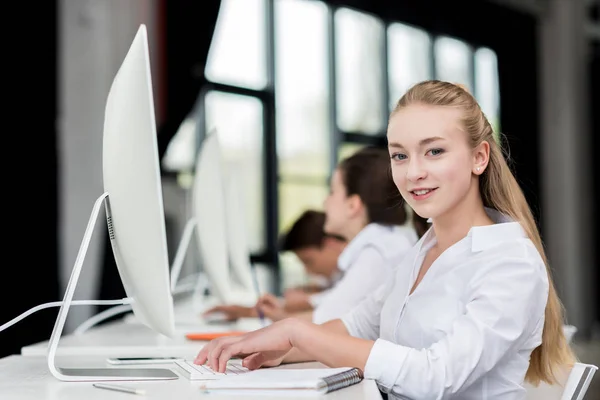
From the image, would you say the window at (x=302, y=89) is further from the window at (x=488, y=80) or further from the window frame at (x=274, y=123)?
the window at (x=488, y=80)

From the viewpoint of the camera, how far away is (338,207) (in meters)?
2.30

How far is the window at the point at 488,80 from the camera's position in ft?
24.0

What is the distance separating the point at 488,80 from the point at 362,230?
220 inches

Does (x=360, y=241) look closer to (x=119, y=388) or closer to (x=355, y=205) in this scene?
(x=355, y=205)

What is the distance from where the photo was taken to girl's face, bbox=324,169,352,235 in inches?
90.5

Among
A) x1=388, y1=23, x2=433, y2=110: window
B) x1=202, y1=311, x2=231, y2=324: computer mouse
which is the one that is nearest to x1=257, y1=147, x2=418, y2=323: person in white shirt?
x1=202, y1=311, x2=231, y2=324: computer mouse

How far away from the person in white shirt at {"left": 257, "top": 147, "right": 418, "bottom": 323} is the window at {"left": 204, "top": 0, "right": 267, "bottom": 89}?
10.8 ft

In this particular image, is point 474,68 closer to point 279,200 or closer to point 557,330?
point 279,200

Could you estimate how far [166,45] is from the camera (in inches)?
180

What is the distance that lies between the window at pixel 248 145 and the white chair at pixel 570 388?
14.1 ft

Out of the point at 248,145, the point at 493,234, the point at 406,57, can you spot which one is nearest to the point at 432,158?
the point at 493,234

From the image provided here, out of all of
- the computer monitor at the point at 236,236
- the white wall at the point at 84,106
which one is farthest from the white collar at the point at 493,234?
the white wall at the point at 84,106

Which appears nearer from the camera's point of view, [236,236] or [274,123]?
[236,236]

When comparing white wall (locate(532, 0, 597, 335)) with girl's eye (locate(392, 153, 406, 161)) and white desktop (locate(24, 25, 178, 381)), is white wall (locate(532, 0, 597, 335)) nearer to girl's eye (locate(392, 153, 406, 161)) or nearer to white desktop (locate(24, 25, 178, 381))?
girl's eye (locate(392, 153, 406, 161))
